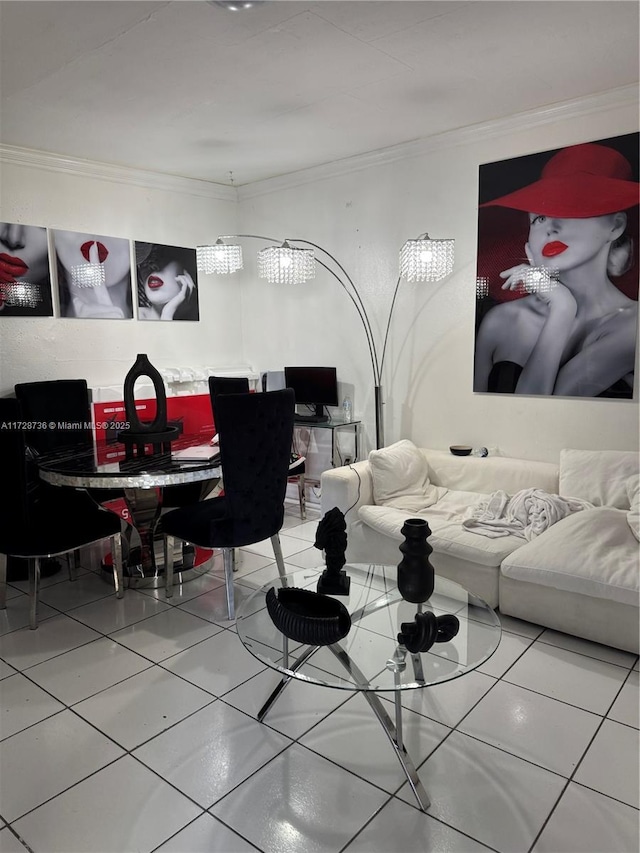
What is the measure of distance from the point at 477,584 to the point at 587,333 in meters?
1.75

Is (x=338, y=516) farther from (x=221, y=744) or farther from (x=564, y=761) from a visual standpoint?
(x=564, y=761)

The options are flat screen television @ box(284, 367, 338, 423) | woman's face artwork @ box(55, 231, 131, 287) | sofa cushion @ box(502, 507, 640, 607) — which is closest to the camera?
sofa cushion @ box(502, 507, 640, 607)

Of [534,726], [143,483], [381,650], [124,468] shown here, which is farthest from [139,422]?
[534,726]

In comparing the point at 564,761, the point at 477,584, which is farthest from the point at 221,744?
the point at 477,584

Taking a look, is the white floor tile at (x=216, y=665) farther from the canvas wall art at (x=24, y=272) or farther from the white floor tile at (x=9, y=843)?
the canvas wall art at (x=24, y=272)

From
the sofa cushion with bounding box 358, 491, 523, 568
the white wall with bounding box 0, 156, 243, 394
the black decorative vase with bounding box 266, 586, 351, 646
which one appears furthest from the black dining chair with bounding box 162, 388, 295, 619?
the white wall with bounding box 0, 156, 243, 394

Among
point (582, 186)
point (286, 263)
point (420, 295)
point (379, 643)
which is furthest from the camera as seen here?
point (420, 295)

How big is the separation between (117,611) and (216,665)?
80cm

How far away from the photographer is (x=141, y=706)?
2.28 meters

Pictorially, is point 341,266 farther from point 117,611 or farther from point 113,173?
point 117,611

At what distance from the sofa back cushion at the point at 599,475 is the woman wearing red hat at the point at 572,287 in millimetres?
416

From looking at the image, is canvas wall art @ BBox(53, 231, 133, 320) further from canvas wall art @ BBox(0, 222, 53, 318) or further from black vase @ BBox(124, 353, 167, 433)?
black vase @ BBox(124, 353, 167, 433)

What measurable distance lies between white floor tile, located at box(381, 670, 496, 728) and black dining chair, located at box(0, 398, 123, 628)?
1.66 m

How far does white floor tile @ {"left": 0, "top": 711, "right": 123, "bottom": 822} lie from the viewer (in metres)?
1.85
